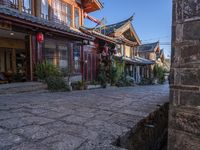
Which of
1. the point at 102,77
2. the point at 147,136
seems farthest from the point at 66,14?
the point at 147,136

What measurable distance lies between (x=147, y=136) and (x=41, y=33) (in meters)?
5.55

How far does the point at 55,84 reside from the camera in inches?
264

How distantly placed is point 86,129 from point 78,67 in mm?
7864

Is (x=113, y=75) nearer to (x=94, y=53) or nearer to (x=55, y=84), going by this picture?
(x=94, y=53)

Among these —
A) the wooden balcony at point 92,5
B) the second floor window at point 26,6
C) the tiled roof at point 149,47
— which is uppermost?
the wooden balcony at point 92,5

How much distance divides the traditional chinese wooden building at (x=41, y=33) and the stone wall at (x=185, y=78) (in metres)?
5.18

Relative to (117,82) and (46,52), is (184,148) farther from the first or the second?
(117,82)

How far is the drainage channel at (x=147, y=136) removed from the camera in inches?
89.0

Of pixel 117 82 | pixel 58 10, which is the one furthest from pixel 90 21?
pixel 117 82

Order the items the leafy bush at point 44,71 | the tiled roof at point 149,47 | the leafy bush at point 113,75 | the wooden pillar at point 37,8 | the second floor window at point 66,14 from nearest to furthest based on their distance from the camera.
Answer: the leafy bush at point 44,71 → the wooden pillar at point 37,8 → the second floor window at point 66,14 → the leafy bush at point 113,75 → the tiled roof at point 149,47

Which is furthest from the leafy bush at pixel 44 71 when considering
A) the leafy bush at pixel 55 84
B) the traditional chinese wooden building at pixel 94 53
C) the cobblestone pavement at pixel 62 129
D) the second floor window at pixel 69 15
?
the cobblestone pavement at pixel 62 129

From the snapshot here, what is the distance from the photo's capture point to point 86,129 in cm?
224

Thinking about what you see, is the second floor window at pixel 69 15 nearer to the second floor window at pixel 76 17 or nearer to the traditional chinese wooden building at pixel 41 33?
the traditional chinese wooden building at pixel 41 33

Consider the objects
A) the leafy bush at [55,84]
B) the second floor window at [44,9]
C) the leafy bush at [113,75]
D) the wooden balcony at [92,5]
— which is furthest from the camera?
the wooden balcony at [92,5]
